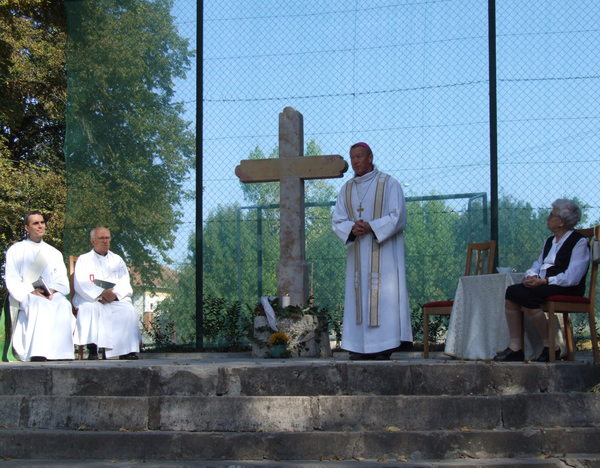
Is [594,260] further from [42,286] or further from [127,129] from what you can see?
[127,129]

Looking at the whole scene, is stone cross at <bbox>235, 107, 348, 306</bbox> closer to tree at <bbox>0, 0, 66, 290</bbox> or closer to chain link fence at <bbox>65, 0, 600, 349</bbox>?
chain link fence at <bbox>65, 0, 600, 349</bbox>

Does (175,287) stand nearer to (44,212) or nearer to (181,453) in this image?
(181,453)

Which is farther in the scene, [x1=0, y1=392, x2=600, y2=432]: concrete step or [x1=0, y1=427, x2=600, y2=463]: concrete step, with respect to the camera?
[x1=0, y1=392, x2=600, y2=432]: concrete step

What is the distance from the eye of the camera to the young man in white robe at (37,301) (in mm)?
8539

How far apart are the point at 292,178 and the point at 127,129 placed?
3.02m

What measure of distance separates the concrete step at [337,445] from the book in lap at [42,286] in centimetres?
364

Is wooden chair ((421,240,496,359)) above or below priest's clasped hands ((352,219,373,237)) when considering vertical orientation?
below

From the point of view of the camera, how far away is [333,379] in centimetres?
596

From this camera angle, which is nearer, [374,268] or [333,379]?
[333,379]

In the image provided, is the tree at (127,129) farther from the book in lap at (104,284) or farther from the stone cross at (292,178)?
the stone cross at (292,178)

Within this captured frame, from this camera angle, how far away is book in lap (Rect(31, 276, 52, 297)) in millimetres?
8766

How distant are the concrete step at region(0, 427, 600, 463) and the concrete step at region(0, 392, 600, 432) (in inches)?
9.2

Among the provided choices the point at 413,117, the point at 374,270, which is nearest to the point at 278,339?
the point at 374,270

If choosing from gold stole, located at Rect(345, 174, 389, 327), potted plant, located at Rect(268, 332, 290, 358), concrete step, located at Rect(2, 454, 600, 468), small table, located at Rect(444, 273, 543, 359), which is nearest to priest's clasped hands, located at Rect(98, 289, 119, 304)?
potted plant, located at Rect(268, 332, 290, 358)
